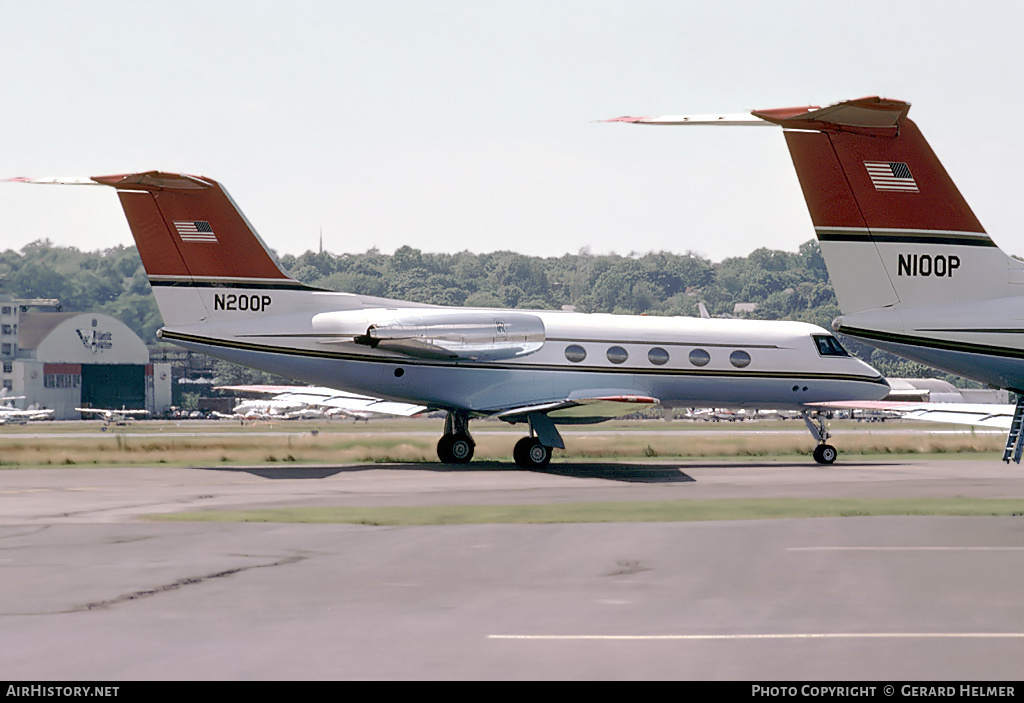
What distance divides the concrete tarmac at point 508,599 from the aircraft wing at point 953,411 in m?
11.2

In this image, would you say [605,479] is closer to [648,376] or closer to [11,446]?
[648,376]

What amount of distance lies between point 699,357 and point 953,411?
20.3 feet

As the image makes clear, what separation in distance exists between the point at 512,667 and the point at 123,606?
143 inches

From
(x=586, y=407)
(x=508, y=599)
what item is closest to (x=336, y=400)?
(x=586, y=407)

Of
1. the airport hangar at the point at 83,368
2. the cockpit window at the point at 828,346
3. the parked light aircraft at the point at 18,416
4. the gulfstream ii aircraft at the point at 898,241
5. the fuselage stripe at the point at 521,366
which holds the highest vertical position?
the gulfstream ii aircraft at the point at 898,241

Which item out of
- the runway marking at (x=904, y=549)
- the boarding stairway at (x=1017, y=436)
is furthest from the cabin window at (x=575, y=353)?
the runway marking at (x=904, y=549)

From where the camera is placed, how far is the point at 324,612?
8.87 metres

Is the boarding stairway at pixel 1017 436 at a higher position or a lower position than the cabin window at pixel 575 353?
lower

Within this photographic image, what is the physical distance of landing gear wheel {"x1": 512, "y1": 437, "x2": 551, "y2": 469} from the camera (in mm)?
28109

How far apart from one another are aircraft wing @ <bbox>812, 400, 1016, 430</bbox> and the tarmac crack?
58.1ft

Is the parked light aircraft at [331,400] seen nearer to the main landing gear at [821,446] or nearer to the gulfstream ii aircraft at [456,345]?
the gulfstream ii aircraft at [456,345]

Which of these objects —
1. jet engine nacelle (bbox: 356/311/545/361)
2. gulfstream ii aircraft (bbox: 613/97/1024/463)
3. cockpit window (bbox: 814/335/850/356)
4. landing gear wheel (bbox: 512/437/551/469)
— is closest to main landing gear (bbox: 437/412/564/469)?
landing gear wheel (bbox: 512/437/551/469)

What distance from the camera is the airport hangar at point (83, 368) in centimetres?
12575
